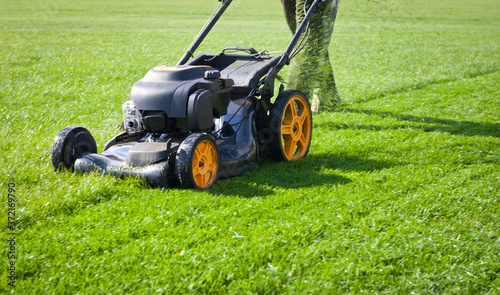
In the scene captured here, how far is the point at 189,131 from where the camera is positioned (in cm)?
419

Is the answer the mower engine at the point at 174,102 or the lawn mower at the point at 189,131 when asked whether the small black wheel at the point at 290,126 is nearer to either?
the lawn mower at the point at 189,131

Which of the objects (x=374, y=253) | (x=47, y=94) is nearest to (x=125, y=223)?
(x=374, y=253)

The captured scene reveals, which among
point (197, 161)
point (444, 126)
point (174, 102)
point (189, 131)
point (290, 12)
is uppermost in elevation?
point (290, 12)

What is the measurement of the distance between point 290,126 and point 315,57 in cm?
249

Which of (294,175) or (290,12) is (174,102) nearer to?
(294,175)

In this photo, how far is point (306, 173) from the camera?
15.5 ft

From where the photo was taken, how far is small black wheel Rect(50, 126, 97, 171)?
417cm

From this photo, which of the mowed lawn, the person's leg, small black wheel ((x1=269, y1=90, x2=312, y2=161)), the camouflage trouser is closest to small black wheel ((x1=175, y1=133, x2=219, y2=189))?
the mowed lawn

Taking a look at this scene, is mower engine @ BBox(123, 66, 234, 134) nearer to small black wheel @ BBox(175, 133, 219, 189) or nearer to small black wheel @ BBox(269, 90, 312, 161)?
small black wheel @ BBox(175, 133, 219, 189)

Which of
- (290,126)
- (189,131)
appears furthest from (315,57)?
(189,131)

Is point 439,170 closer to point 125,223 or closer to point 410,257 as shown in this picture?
point 410,257

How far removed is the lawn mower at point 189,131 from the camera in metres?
4.00

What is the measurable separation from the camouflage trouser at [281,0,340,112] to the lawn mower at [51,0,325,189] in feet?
6.88

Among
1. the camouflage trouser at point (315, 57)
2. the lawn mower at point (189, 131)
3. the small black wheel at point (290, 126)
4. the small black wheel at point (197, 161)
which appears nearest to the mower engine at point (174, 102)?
the lawn mower at point (189, 131)
